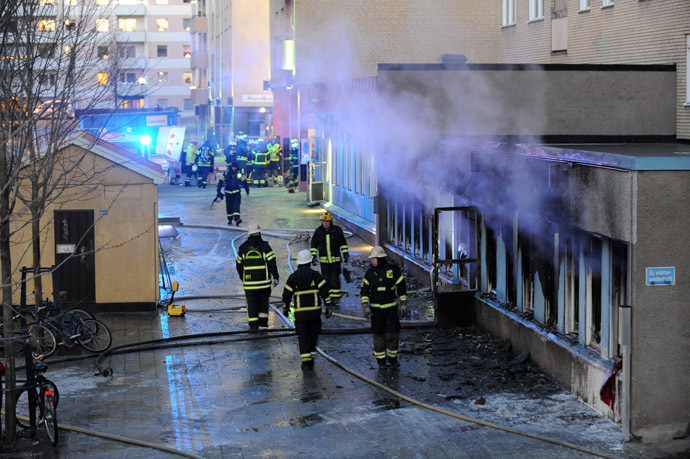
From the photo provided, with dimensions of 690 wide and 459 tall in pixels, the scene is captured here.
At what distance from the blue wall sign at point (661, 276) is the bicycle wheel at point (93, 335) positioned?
7198 mm

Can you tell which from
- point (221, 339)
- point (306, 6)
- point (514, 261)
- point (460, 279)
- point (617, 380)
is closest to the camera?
point (617, 380)

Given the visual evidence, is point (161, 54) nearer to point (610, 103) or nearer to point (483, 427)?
point (610, 103)

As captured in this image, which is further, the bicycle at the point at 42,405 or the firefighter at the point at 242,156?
the firefighter at the point at 242,156

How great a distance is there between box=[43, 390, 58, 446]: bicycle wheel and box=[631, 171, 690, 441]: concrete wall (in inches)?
215

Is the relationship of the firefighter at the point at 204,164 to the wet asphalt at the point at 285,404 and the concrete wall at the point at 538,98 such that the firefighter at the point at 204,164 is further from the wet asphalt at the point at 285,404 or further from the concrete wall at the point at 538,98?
the wet asphalt at the point at 285,404

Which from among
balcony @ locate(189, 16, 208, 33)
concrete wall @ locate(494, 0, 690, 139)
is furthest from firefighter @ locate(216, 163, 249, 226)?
balcony @ locate(189, 16, 208, 33)

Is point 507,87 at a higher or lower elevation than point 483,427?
higher

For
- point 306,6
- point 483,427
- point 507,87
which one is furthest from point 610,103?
point 306,6

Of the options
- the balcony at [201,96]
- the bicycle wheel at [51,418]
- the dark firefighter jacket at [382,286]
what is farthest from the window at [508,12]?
the balcony at [201,96]

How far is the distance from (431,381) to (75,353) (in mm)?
4954

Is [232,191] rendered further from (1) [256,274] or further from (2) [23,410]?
(2) [23,410]

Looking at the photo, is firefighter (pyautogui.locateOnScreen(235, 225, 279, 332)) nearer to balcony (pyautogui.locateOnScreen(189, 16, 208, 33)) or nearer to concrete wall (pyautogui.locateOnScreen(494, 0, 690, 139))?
concrete wall (pyautogui.locateOnScreen(494, 0, 690, 139))

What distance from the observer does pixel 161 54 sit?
90750 millimetres

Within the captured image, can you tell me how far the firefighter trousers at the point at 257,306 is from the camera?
13.8m
